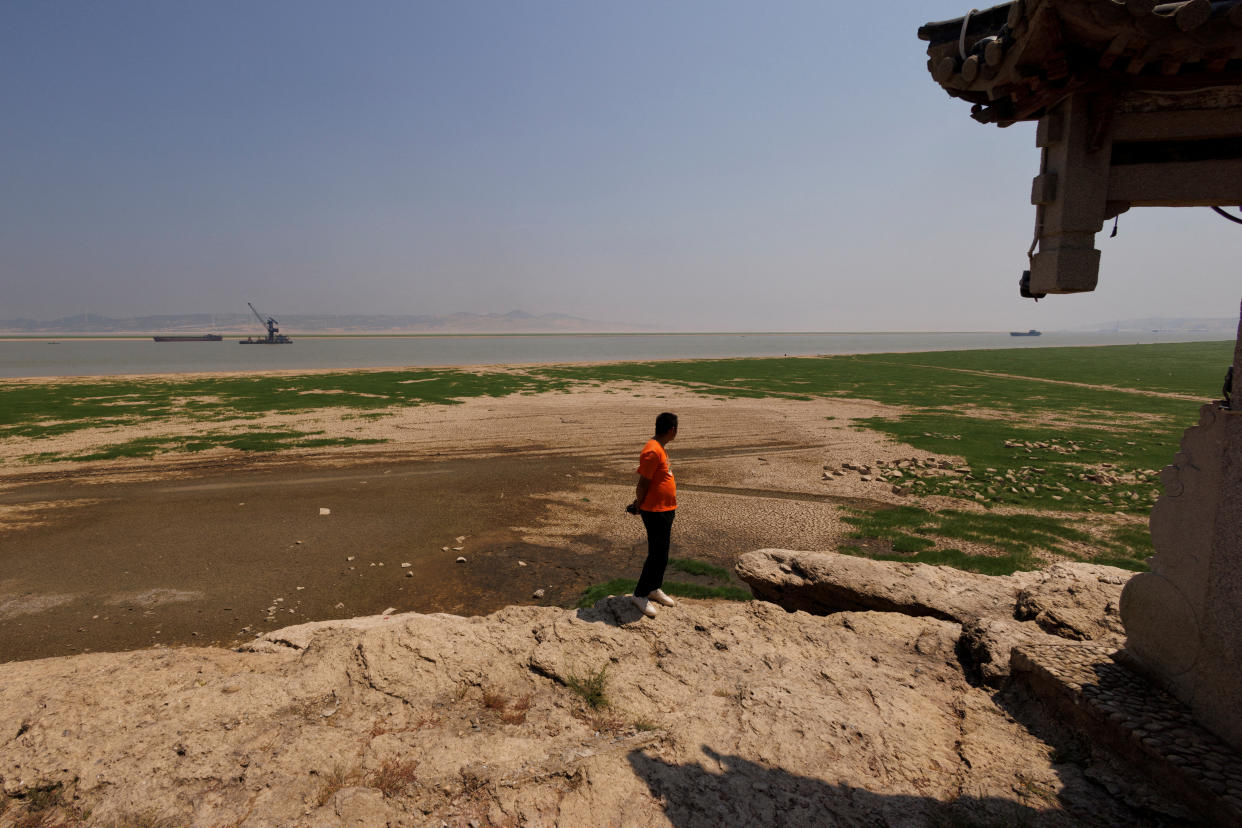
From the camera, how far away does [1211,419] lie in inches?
168

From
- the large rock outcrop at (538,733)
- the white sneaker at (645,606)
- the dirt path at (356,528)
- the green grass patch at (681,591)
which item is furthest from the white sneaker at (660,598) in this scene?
the dirt path at (356,528)

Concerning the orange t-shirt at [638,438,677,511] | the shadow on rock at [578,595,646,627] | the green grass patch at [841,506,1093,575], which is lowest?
the green grass patch at [841,506,1093,575]

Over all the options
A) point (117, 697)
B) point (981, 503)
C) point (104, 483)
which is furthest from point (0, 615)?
point (981, 503)

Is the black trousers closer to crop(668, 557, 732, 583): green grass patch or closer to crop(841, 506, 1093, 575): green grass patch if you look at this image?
crop(668, 557, 732, 583): green grass patch

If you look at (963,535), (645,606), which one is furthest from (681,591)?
(963,535)

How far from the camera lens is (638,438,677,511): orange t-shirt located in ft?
21.1

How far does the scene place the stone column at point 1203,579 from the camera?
4141 mm

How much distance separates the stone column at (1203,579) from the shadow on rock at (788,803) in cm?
168

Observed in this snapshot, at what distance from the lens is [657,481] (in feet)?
21.3

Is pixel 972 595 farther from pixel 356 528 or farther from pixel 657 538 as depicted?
pixel 356 528

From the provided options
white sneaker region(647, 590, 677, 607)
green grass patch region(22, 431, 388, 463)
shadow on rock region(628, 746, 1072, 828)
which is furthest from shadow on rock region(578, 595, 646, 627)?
green grass patch region(22, 431, 388, 463)

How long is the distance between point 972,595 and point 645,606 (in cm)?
443

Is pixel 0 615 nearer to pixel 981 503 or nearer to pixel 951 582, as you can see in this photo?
pixel 951 582

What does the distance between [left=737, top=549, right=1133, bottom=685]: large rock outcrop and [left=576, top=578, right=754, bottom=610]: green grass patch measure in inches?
30.7
